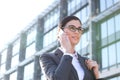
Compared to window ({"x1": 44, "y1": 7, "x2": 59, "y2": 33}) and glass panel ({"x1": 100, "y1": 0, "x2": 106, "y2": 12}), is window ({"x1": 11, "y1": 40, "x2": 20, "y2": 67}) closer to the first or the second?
window ({"x1": 44, "y1": 7, "x2": 59, "y2": 33})

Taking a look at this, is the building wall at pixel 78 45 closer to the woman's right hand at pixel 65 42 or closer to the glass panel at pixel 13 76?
the glass panel at pixel 13 76

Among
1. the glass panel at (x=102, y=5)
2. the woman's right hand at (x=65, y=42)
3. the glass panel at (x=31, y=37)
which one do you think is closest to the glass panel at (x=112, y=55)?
the glass panel at (x=102, y=5)

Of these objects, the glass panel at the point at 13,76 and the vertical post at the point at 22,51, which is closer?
the vertical post at the point at 22,51

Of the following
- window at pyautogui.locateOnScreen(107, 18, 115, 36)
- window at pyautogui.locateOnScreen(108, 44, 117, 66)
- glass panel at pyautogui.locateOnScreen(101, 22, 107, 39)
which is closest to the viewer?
window at pyautogui.locateOnScreen(108, 44, 117, 66)

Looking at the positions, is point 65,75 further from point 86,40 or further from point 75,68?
point 86,40

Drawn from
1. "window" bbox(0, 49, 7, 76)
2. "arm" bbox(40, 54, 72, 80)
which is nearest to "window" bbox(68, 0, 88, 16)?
"window" bbox(0, 49, 7, 76)

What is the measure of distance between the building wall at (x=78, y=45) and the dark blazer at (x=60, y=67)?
19686mm

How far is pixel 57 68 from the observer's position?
2441 millimetres

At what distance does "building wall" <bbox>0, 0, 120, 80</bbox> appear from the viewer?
23.4m

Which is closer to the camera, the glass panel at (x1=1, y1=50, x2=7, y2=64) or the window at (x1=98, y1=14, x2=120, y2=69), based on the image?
the window at (x1=98, y1=14, x2=120, y2=69)

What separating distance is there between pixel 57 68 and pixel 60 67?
0.09 feet

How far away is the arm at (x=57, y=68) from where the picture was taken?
2.39m

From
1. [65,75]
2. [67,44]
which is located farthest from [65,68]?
[67,44]

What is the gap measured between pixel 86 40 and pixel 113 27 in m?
3.19
